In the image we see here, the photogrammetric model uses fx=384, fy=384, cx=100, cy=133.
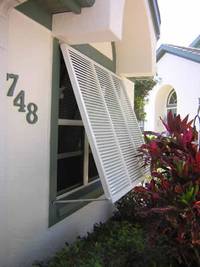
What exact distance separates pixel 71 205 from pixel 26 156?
4.98ft

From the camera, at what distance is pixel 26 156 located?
4195 mm

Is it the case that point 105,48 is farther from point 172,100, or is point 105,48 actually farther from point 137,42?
point 172,100

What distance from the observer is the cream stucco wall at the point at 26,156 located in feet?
12.6

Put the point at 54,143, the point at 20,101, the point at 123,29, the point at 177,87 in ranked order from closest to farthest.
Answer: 1. the point at 20,101
2. the point at 54,143
3. the point at 123,29
4. the point at 177,87

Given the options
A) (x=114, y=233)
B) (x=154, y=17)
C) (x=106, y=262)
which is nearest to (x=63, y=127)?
(x=114, y=233)

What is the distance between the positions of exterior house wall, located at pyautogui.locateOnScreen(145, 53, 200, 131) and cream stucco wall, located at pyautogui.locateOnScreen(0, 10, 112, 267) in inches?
508

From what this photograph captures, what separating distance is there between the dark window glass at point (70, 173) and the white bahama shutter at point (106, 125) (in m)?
0.80

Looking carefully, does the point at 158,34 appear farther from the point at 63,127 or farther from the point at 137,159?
the point at 63,127

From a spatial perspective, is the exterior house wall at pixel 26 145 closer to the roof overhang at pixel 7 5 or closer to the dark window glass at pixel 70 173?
the roof overhang at pixel 7 5

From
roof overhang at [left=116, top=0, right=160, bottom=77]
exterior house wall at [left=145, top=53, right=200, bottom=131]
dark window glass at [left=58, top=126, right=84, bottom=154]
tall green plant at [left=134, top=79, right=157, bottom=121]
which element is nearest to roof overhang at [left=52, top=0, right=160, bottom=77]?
roof overhang at [left=116, top=0, right=160, bottom=77]

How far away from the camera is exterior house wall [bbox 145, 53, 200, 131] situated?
17688 millimetres

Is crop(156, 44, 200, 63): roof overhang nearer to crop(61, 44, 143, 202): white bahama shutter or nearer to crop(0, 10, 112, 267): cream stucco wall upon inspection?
crop(61, 44, 143, 202): white bahama shutter

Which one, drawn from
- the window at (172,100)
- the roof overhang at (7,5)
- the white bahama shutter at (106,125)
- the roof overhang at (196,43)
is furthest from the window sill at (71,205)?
the roof overhang at (196,43)

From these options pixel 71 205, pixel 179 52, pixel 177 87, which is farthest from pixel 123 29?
pixel 177 87
